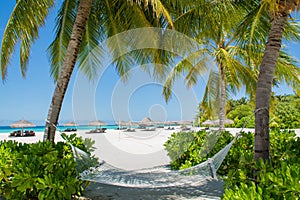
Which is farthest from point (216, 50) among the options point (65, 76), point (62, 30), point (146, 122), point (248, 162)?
point (146, 122)

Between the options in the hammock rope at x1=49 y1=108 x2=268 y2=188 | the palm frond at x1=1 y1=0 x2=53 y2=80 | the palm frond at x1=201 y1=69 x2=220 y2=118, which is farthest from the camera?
the palm frond at x1=201 y1=69 x2=220 y2=118

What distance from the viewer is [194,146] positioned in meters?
4.53

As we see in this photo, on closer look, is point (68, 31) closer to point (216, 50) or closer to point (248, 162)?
point (216, 50)

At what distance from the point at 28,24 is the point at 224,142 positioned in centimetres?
325

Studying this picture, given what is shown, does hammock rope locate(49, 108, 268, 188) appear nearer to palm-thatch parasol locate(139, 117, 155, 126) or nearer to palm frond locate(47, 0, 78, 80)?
palm frond locate(47, 0, 78, 80)

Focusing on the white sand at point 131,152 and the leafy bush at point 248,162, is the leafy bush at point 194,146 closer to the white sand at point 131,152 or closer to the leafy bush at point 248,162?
the leafy bush at point 248,162

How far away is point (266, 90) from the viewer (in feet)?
7.72

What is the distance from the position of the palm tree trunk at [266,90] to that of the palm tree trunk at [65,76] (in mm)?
2148

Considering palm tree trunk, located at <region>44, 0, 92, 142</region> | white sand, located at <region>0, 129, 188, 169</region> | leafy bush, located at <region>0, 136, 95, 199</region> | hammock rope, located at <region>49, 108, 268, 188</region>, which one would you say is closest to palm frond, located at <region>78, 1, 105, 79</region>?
palm tree trunk, located at <region>44, 0, 92, 142</region>

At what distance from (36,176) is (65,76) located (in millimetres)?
1374

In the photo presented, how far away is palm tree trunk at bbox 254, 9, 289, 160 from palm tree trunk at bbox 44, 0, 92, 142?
7.05 ft

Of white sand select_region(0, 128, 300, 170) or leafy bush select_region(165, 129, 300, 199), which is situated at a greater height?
leafy bush select_region(165, 129, 300, 199)

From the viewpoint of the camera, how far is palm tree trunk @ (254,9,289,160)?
7.42ft

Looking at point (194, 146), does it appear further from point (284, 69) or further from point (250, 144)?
point (284, 69)
